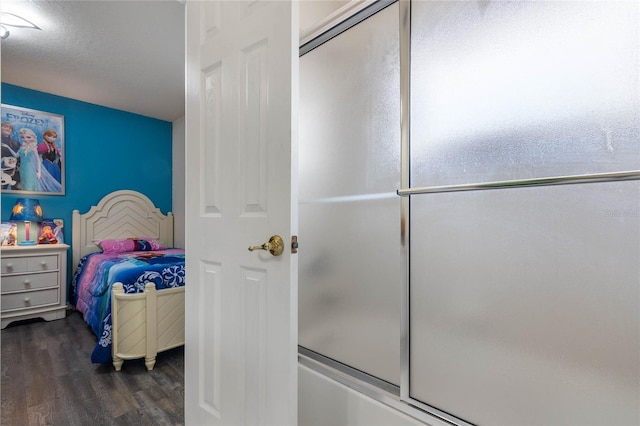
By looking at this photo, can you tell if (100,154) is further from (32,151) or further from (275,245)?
(275,245)

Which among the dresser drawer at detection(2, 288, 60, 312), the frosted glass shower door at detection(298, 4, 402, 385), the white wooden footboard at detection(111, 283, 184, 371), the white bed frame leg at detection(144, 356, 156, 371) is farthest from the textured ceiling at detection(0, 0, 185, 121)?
the white bed frame leg at detection(144, 356, 156, 371)

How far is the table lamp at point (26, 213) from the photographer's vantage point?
3.59 metres

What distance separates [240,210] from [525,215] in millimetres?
968

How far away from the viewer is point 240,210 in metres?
1.27

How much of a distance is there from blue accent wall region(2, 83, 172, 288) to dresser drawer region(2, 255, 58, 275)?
20.1 inches

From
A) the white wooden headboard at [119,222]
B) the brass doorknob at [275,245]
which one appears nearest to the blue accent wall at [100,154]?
the white wooden headboard at [119,222]

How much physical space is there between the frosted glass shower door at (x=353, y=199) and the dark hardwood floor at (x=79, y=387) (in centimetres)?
112

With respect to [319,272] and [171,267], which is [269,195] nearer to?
[319,272]

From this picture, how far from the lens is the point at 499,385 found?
101cm

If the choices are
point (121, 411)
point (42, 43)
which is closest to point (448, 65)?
point (121, 411)

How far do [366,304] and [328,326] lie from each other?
27cm

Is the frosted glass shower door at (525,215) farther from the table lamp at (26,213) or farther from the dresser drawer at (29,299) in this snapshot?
the table lamp at (26,213)

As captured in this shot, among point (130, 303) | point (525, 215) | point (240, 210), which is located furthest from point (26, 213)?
point (525, 215)

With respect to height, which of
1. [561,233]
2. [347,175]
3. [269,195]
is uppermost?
[347,175]
